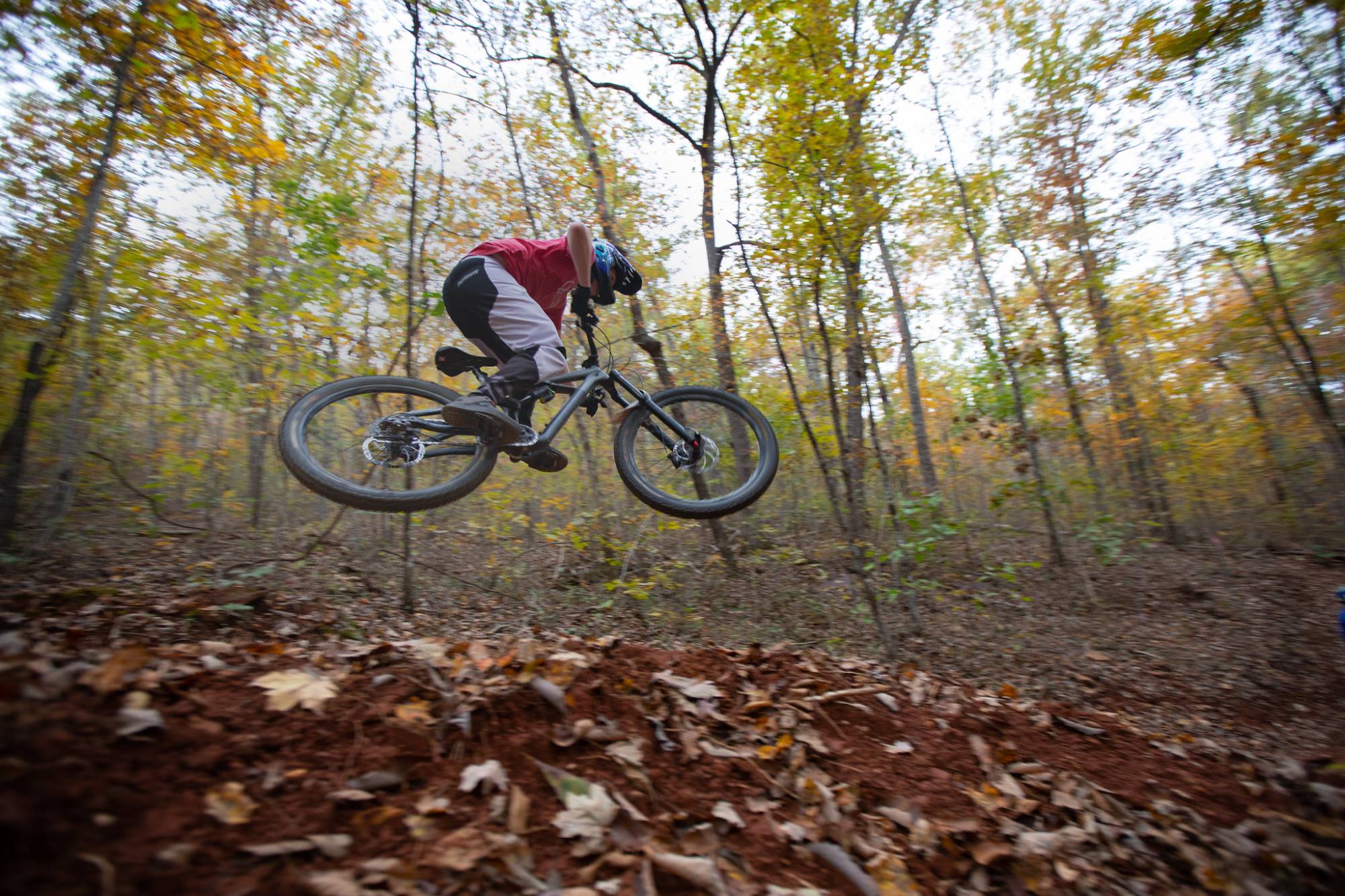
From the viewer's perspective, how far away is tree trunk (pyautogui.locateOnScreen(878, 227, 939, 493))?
12234mm

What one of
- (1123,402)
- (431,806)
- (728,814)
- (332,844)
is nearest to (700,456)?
(728,814)

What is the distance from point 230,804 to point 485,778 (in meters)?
0.65

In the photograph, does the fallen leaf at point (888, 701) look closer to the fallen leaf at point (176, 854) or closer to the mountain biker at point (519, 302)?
the mountain biker at point (519, 302)

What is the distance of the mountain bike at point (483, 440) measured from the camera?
10.6 ft

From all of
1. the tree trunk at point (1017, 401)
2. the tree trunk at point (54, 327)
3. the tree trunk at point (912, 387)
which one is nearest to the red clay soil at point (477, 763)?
the tree trunk at point (54, 327)

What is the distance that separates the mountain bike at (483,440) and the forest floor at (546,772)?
0.91 metres

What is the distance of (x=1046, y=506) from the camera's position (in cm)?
900

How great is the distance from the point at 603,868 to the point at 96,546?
5.95 metres

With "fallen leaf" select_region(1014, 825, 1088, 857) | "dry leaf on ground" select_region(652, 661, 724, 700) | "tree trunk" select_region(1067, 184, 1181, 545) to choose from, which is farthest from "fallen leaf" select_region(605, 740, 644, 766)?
"tree trunk" select_region(1067, 184, 1181, 545)

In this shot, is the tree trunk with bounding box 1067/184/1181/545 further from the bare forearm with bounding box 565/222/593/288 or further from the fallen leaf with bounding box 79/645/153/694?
the fallen leaf with bounding box 79/645/153/694

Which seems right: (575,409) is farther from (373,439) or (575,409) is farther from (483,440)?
(373,439)

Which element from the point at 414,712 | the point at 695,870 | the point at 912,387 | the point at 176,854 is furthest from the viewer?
the point at 912,387

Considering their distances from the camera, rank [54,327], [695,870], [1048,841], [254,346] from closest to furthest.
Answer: [695,870]
[1048,841]
[54,327]
[254,346]

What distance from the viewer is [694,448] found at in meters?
3.98
